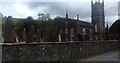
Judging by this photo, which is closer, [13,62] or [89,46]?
[13,62]

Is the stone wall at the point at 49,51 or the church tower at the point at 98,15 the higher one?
the church tower at the point at 98,15

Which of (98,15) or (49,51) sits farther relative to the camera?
(98,15)

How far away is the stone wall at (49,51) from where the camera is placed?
14.2m

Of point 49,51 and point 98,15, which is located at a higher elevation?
point 98,15

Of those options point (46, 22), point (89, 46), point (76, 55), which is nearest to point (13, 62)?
point (76, 55)

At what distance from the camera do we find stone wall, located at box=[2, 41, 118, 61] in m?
14.2

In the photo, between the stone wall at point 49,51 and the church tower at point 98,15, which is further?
the church tower at point 98,15

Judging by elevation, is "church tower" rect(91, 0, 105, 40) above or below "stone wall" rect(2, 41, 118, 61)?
above

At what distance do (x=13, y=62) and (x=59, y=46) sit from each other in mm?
6172

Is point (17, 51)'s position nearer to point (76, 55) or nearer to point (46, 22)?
point (76, 55)

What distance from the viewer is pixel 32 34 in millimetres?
16234

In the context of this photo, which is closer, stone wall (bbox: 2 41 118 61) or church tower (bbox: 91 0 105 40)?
stone wall (bbox: 2 41 118 61)

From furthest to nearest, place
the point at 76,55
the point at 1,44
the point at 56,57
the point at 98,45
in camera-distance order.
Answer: the point at 98,45 < the point at 76,55 < the point at 56,57 < the point at 1,44

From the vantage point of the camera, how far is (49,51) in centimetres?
1830
